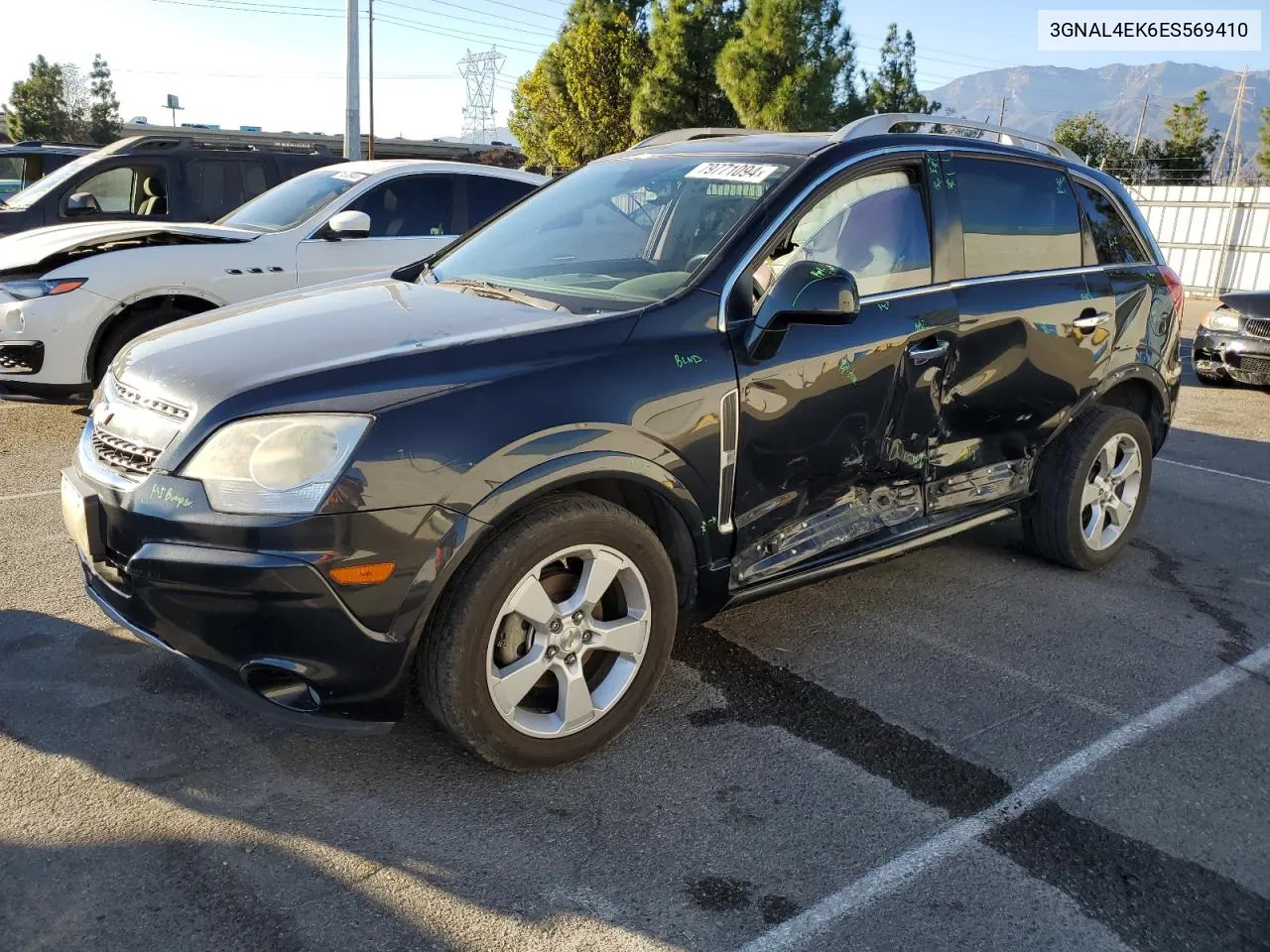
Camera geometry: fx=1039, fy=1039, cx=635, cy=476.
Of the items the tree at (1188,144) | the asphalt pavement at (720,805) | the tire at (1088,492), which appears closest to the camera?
the asphalt pavement at (720,805)

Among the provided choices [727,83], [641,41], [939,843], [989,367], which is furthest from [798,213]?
[641,41]

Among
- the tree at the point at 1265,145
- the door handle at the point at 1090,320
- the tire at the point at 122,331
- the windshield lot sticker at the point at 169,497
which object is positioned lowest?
the tire at the point at 122,331

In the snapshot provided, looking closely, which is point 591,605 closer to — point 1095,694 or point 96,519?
point 96,519

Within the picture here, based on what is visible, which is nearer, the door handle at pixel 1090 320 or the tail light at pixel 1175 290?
the door handle at pixel 1090 320

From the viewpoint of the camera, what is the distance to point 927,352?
12.4 feet

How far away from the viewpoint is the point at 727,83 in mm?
27203

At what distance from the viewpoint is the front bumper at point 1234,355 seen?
985 cm

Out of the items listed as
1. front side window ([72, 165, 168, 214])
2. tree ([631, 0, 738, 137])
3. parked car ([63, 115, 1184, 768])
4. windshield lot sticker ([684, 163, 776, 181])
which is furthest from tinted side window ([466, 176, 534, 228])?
tree ([631, 0, 738, 137])

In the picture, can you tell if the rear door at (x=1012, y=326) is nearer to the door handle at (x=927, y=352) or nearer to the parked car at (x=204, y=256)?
the door handle at (x=927, y=352)

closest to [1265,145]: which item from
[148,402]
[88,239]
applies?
[88,239]

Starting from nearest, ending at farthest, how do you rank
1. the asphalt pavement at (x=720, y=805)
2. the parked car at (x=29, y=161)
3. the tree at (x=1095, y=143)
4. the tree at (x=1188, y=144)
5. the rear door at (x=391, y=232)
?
the asphalt pavement at (x=720, y=805)
the rear door at (x=391, y=232)
the parked car at (x=29, y=161)
the tree at (x=1188, y=144)
the tree at (x=1095, y=143)

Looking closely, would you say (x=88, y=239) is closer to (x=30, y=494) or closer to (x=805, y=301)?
(x=30, y=494)

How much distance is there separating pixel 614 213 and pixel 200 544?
2017mm

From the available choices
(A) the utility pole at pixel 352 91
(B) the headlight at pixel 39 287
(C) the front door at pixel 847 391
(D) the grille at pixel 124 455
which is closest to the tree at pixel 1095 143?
(A) the utility pole at pixel 352 91
